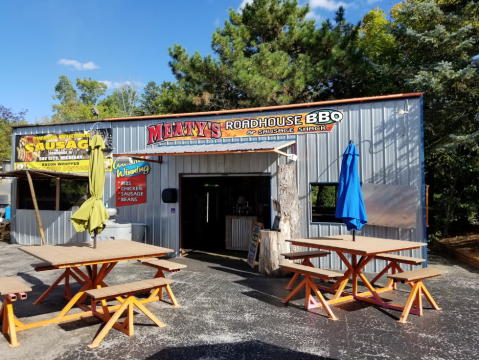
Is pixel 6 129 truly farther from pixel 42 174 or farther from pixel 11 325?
pixel 11 325

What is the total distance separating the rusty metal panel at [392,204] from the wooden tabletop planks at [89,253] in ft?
15.8

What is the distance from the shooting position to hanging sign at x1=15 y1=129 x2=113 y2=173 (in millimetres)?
11008

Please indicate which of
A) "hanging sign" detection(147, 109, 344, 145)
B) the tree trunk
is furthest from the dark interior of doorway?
the tree trunk

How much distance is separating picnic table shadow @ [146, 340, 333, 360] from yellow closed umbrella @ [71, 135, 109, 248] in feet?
6.65

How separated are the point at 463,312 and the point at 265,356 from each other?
318cm

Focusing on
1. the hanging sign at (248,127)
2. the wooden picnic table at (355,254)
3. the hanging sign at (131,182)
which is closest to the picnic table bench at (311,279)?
the wooden picnic table at (355,254)

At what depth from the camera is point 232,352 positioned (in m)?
3.84

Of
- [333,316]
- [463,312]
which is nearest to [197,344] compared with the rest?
[333,316]

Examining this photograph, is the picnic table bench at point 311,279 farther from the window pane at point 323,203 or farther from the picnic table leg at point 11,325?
the window pane at point 323,203

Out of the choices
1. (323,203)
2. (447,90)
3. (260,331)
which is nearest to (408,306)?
(260,331)

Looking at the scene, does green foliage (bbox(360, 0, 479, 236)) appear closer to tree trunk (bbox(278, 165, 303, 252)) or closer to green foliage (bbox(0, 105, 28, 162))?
tree trunk (bbox(278, 165, 303, 252))

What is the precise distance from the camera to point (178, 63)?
16875 millimetres

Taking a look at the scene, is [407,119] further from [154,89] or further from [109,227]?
[154,89]

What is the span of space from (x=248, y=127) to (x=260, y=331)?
5631 mm
